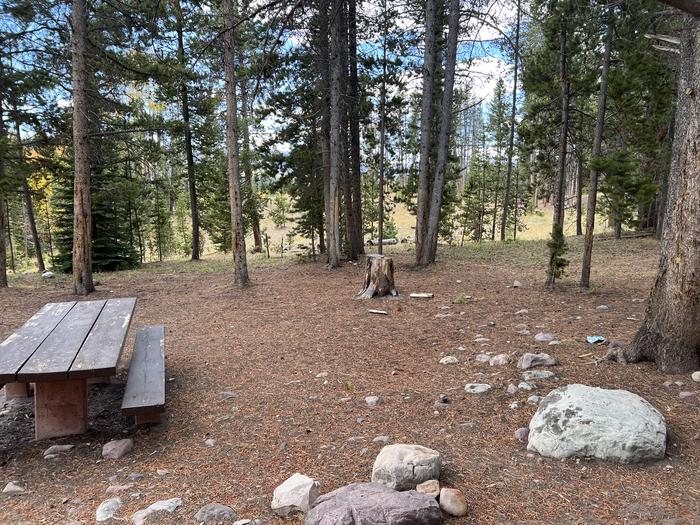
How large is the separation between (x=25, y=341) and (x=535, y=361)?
15.7 ft

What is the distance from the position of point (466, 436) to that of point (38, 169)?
44.6 feet

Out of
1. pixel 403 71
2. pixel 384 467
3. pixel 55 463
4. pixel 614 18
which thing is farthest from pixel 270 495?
pixel 403 71

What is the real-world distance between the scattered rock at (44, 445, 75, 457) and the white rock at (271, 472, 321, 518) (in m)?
1.94

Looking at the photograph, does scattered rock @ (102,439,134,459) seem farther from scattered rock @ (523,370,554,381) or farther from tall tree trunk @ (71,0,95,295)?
tall tree trunk @ (71,0,95,295)

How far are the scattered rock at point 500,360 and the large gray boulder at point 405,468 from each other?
7.05 feet

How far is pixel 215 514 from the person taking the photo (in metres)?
2.53

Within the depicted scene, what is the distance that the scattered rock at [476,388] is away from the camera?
160 inches

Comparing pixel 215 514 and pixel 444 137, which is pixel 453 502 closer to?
pixel 215 514

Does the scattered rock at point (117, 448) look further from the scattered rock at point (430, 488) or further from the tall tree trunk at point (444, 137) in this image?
the tall tree trunk at point (444, 137)

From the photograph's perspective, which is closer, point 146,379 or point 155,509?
point 155,509

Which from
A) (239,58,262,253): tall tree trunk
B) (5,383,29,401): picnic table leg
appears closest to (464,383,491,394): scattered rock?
(5,383,29,401): picnic table leg

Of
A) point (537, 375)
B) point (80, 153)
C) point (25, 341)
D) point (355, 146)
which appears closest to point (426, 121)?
point (355, 146)

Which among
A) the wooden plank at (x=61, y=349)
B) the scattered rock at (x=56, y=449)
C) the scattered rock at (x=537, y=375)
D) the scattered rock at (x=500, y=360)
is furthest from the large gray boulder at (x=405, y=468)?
the scattered rock at (x=56, y=449)

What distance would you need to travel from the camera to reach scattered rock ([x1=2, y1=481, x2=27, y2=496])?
2848mm
